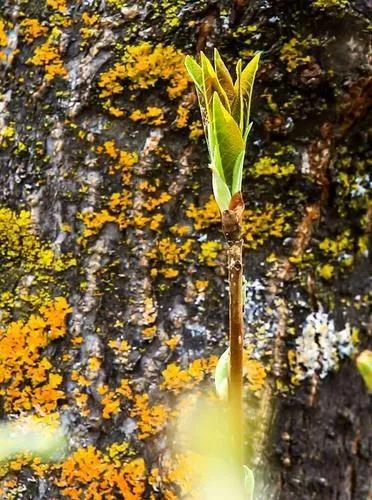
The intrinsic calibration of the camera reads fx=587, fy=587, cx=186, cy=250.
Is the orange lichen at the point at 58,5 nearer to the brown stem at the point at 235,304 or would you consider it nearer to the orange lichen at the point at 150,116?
the orange lichen at the point at 150,116

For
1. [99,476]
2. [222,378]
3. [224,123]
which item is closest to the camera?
[224,123]

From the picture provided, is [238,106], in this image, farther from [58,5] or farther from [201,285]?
[58,5]

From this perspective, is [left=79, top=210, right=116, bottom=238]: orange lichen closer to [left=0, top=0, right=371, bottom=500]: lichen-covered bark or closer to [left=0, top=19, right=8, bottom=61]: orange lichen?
[left=0, top=0, right=371, bottom=500]: lichen-covered bark

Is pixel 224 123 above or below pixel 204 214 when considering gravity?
below

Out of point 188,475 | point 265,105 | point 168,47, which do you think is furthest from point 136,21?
point 188,475

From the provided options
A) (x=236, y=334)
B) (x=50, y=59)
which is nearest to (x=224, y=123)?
(x=236, y=334)

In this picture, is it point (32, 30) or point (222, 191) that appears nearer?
point (222, 191)

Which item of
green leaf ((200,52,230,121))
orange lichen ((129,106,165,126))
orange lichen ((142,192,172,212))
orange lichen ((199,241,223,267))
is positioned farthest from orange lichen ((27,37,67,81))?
green leaf ((200,52,230,121))
